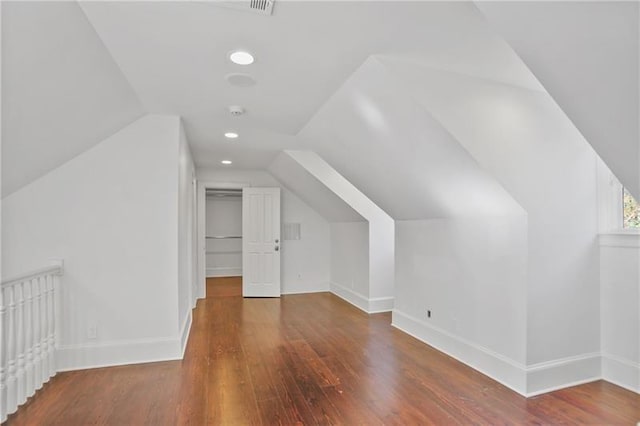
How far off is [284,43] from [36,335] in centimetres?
300

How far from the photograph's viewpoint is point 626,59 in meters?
1.34

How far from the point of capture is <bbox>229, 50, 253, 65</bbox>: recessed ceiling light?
87.4 inches

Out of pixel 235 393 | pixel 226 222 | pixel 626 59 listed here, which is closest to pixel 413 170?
pixel 626 59

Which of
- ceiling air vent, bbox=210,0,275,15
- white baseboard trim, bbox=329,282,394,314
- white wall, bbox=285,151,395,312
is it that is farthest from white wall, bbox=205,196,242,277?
ceiling air vent, bbox=210,0,275,15

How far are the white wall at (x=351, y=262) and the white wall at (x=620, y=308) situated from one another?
2933 millimetres

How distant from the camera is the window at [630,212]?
9.35ft

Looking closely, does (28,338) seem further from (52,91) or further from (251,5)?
(251,5)

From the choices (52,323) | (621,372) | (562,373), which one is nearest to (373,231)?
(562,373)

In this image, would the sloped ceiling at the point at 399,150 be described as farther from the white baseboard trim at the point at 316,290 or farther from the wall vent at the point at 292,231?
the white baseboard trim at the point at 316,290

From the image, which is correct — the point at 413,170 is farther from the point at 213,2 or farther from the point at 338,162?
the point at 213,2

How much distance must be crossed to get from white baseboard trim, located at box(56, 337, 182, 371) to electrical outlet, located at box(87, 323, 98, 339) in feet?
0.24

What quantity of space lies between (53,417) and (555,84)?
3.64 meters

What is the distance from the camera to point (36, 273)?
276cm

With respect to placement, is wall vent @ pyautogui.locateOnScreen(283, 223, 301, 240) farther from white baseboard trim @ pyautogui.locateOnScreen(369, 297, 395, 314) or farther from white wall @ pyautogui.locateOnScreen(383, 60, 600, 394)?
white wall @ pyautogui.locateOnScreen(383, 60, 600, 394)
